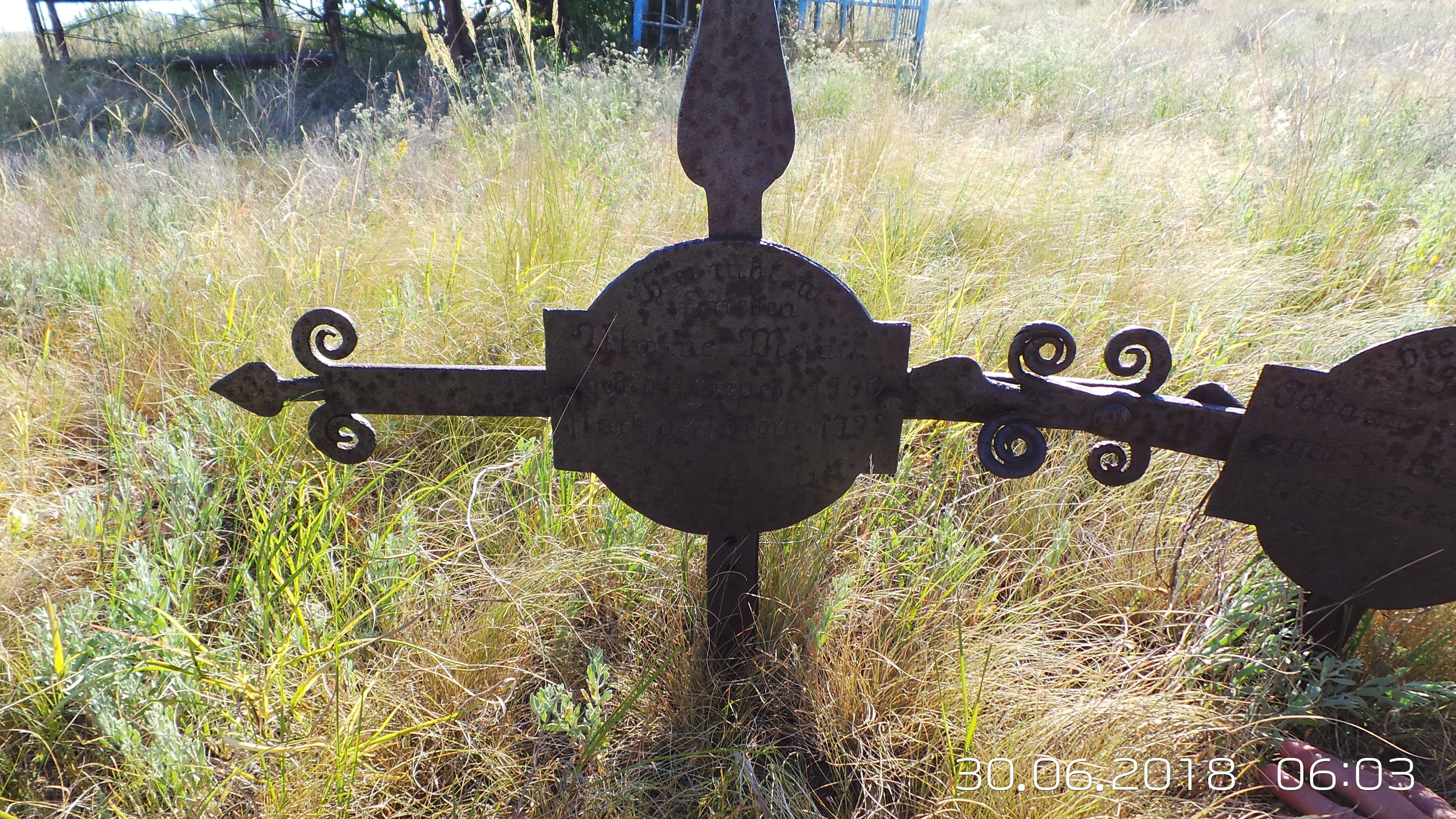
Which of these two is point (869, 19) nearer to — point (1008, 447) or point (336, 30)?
point (336, 30)

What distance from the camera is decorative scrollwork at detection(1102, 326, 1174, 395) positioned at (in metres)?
1.03

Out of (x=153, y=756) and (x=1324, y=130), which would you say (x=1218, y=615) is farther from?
(x=1324, y=130)

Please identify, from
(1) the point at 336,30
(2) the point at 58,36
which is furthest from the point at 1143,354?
(2) the point at 58,36

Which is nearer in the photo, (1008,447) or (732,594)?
(1008,447)

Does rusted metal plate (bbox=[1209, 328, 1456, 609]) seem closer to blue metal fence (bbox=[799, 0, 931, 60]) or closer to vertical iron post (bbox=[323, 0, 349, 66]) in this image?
blue metal fence (bbox=[799, 0, 931, 60])

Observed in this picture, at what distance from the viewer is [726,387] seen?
44.0 inches

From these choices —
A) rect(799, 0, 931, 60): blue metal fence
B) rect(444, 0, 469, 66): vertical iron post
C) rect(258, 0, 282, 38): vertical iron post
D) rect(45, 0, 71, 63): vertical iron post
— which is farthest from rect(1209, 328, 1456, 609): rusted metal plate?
rect(45, 0, 71, 63): vertical iron post

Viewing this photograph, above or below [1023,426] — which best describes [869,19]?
above

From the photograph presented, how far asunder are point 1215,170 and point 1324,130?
42 centimetres

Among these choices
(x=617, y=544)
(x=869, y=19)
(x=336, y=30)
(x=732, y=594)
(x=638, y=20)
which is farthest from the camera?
(x=336, y=30)

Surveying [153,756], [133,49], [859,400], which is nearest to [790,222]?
[859,400]

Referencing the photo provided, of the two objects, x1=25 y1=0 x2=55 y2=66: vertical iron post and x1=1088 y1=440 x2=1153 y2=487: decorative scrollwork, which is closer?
x1=1088 y1=440 x2=1153 y2=487: decorative scrollwork

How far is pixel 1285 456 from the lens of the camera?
3.57 feet
